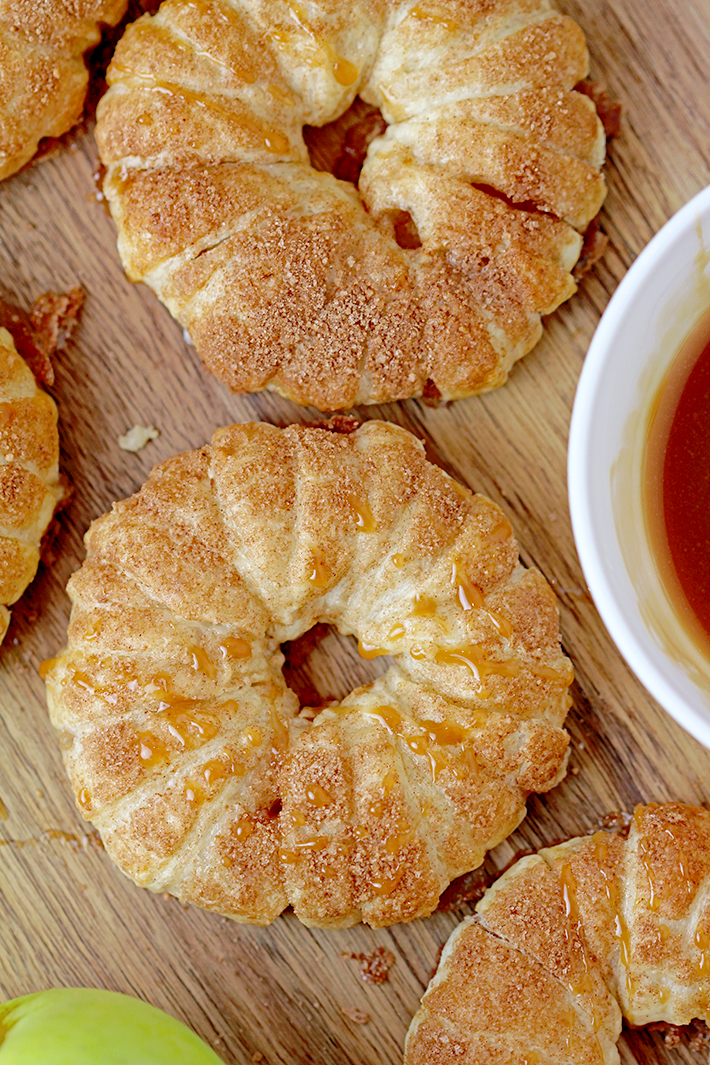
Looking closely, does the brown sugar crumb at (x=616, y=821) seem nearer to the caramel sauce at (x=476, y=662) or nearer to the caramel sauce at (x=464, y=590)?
the caramel sauce at (x=476, y=662)

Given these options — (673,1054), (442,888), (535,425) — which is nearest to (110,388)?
(535,425)

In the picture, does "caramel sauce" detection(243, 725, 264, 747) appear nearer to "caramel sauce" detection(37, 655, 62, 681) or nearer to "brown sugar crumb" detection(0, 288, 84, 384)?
"caramel sauce" detection(37, 655, 62, 681)

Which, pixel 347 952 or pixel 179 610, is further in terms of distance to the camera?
pixel 347 952

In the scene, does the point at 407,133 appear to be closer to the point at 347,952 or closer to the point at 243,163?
the point at 243,163

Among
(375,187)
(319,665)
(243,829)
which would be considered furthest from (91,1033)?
(375,187)

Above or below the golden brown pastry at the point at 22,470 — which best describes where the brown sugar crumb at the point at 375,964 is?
below

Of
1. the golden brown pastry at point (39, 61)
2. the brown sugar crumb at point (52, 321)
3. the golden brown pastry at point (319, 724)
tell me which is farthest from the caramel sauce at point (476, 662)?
the golden brown pastry at point (39, 61)
